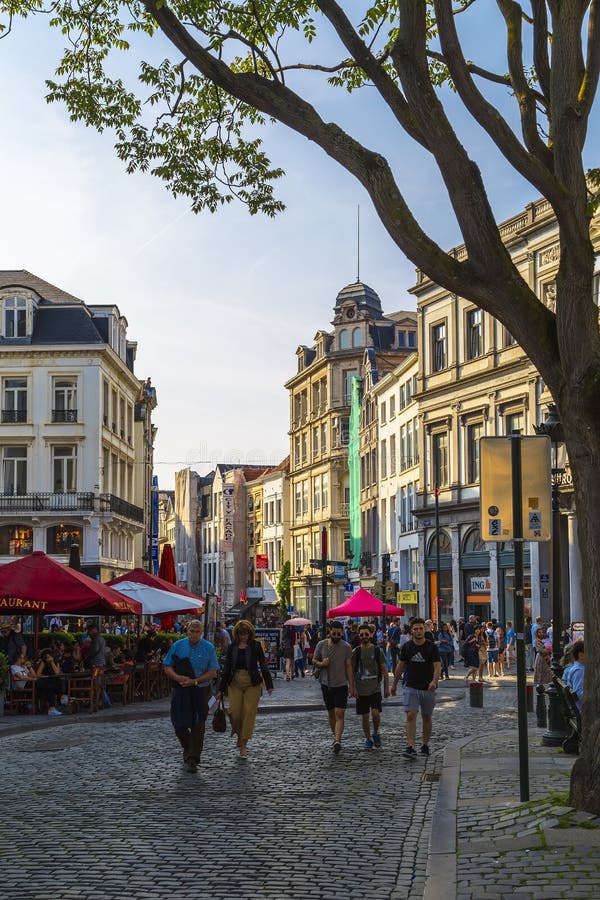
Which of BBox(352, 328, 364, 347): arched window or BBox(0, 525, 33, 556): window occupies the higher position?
BBox(352, 328, 364, 347): arched window

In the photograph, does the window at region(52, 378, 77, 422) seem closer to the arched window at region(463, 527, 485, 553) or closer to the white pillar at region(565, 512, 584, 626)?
the arched window at region(463, 527, 485, 553)

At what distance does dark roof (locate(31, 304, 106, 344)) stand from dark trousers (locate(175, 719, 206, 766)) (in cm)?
4790

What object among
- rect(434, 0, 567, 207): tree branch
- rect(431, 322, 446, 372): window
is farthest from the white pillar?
rect(434, 0, 567, 207): tree branch

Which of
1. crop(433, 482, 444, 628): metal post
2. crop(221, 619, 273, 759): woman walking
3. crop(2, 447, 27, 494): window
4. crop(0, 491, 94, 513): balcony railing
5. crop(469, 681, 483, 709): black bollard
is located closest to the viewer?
crop(221, 619, 273, 759): woman walking

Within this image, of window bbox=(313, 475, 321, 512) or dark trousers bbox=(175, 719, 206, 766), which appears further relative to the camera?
window bbox=(313, 475, 321, 512)

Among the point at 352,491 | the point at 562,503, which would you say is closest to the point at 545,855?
the point at 562,503

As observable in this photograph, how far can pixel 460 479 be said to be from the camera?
5031 centimetres

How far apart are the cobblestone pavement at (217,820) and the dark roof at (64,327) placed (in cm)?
4463

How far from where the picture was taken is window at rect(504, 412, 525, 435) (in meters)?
46.6

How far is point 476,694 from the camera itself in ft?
75.6

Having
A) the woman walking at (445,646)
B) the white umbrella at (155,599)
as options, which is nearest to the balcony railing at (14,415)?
the woman walking at (445,646)

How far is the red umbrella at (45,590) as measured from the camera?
71.9ft

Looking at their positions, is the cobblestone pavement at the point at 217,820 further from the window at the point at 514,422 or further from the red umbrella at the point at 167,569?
the window at the point at 514,422

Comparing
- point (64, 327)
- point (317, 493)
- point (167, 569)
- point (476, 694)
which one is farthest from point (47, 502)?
point (476, 694)
